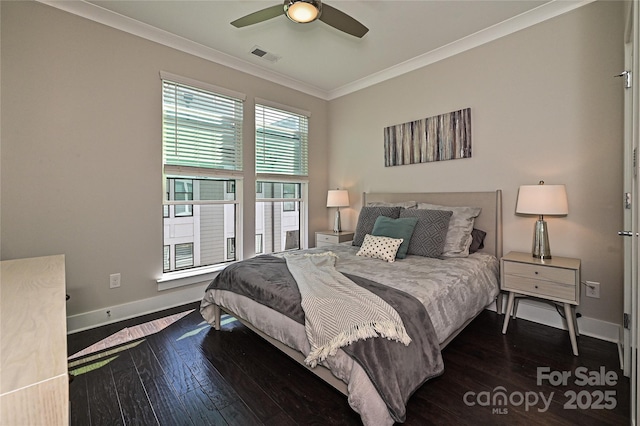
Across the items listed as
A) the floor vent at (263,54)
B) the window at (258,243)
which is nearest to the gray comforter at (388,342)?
the window at (258,243)

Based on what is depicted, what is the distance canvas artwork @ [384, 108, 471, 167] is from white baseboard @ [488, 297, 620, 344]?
1.63m

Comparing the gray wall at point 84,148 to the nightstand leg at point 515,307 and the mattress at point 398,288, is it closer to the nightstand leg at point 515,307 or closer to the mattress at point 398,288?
the mattress at point 398,288

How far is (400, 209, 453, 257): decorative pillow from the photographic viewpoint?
2.78 metres

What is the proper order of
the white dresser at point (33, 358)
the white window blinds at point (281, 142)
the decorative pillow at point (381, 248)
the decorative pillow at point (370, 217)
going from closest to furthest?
the white dresser at point (33, 358)
the decorative pillow at point (381, 248)
the decorative pillow at point (370, 217)
the white window blinds at point (281, 142)

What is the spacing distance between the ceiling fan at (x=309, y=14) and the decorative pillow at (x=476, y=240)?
222 centimetres

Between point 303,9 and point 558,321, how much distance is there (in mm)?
3385

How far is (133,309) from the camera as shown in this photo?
293 cm

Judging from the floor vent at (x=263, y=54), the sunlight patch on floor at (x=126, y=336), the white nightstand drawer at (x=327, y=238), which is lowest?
the sunlight patch on floor at (x=126, y=336)

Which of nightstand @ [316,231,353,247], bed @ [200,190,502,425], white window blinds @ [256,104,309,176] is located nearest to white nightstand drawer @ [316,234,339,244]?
nightstand @ [316,231,353,247]

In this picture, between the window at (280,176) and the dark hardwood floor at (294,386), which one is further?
the window at (280,176)

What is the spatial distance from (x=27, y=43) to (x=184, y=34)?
4.24 feet

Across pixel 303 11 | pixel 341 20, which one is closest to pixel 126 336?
pixel 303 11

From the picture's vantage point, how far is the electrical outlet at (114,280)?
2.81 metres

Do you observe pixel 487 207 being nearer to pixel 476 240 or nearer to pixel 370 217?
pixel 476 240
